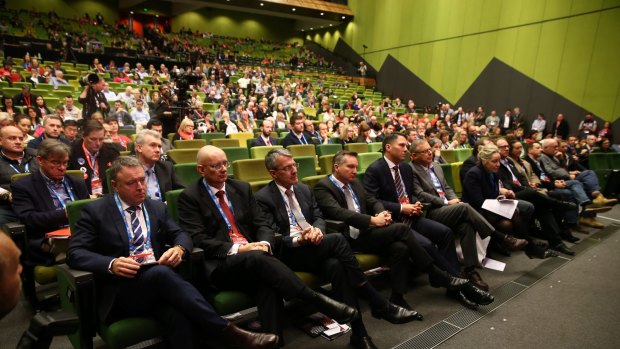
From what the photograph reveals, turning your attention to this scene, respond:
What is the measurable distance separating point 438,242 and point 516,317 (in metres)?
0.65

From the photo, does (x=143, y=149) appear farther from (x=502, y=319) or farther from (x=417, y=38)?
(x=417, y=38)

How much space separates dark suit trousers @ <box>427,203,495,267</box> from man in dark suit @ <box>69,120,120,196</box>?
106 inches

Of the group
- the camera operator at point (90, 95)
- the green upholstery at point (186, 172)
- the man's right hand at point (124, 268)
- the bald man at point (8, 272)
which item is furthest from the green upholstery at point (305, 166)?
the camera operator at point (90, 95)

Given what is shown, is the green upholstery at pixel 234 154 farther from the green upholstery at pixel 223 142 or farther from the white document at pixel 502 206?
the white document at pixel 502 206

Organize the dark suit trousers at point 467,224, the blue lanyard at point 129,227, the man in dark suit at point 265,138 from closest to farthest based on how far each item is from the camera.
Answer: the blue lanyard at point 129,227 < the dark suit trousers at point 467,224 < the man in dark suit at point 265,138

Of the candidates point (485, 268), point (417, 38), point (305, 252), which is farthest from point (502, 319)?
point (417, 38)

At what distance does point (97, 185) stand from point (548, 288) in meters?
3.59

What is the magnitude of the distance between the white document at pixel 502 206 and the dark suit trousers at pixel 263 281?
2.02m

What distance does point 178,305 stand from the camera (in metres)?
1.58

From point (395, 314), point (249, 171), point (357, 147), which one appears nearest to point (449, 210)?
point (395, 314)

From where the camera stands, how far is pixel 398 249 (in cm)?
229

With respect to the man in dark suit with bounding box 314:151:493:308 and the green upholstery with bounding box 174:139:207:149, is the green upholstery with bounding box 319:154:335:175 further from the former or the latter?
the green upholstery with bounding box 174:139:207:149

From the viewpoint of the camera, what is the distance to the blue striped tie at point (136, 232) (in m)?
1.78

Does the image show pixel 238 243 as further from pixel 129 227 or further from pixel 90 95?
pixel 90 95
